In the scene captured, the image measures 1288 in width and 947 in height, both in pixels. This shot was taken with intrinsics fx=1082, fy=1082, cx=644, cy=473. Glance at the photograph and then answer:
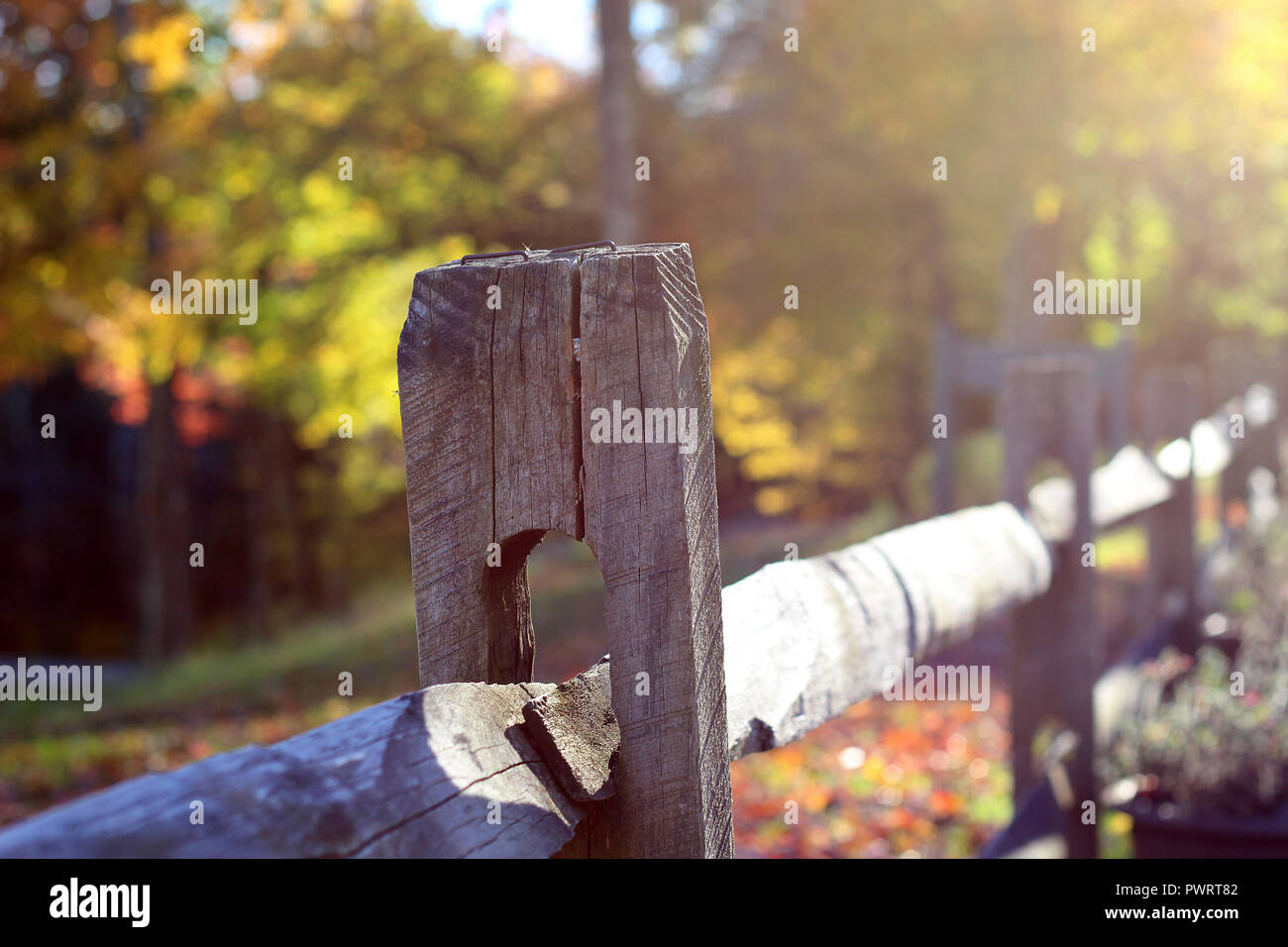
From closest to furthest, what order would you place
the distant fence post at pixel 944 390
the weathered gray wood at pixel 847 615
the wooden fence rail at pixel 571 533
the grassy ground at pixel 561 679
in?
the wooden fence rail at pixel 571 533
the weathered gray wood at pixel 847 615
the grassy ground at pixel 561 679
the distant fence post at pixel 944 390

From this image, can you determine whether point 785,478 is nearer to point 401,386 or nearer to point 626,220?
point 626,220

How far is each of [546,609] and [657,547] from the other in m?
8.71

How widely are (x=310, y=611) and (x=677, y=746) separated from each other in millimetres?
19319

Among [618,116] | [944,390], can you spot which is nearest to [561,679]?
[944,390]

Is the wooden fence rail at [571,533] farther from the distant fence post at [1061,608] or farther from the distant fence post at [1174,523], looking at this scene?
the distant fence post at [1174,523]

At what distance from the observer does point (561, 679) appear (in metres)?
7.49

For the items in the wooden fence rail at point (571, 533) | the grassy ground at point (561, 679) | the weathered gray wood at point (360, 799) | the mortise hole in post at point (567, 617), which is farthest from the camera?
the mortise hole in post at point (567, 617)

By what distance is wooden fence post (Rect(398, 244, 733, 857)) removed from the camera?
1.18 m

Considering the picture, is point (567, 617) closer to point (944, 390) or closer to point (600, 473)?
point (944, 390)

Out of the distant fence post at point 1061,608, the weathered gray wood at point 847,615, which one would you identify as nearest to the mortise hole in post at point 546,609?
the weathered gray wood at point 847,615

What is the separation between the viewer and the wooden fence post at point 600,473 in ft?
3.87

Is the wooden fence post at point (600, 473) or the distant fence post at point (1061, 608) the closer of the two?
the wooden fence post at point (600, 473)

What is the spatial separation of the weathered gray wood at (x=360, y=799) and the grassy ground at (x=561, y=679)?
3125 millimetres

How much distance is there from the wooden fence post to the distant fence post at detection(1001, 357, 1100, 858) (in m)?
2.01
